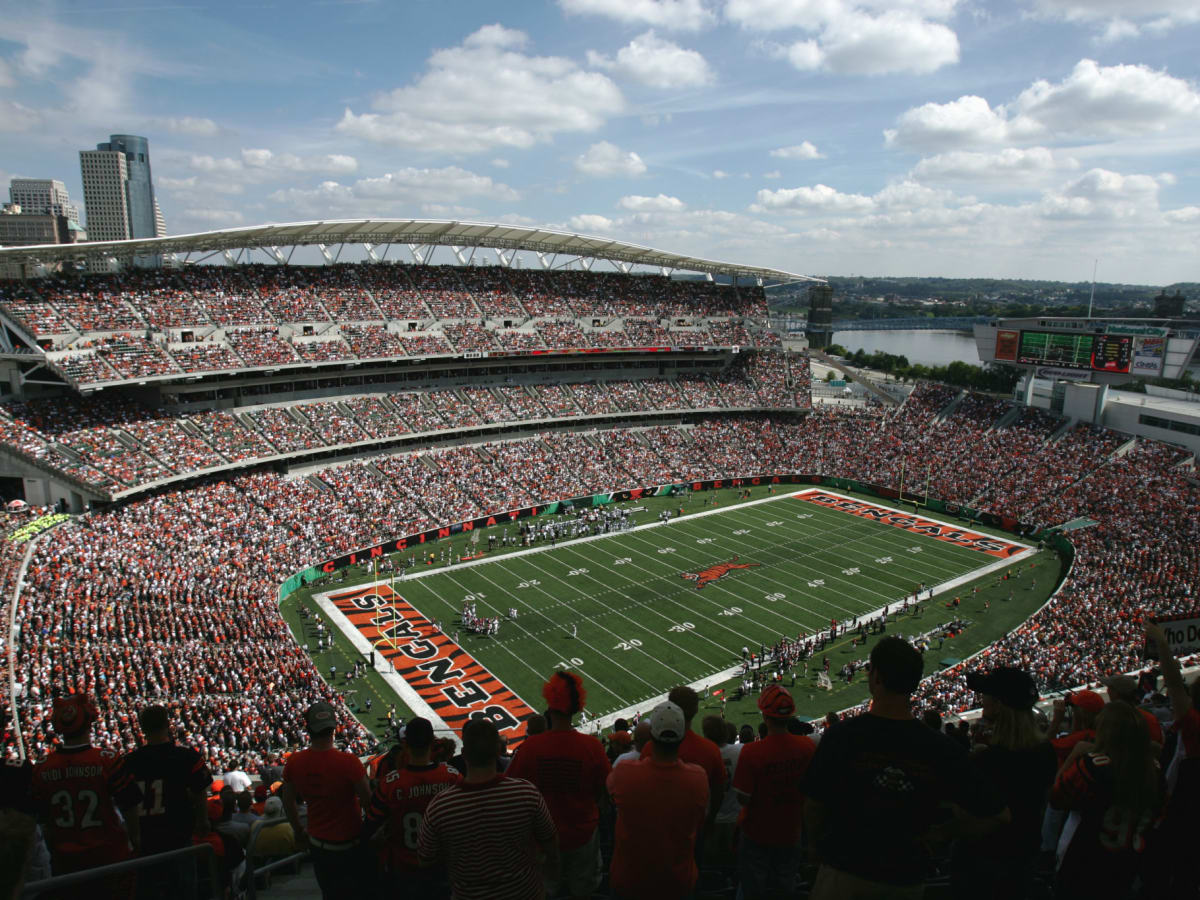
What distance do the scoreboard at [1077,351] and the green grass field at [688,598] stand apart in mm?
14536

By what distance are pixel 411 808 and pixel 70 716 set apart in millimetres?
2238

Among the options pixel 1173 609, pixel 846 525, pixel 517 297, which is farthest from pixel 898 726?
pixel 517 297

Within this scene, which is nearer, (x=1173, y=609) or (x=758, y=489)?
(x=1173, y=609)

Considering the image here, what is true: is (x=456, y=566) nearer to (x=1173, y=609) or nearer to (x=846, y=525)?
(x=846, y=525)

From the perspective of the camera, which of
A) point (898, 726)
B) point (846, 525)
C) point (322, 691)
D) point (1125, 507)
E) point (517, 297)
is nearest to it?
point (898, 726)

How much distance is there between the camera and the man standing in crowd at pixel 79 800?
4.59 meters

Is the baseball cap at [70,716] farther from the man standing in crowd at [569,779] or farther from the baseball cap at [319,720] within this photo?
the man standing in crowd at [569,779]

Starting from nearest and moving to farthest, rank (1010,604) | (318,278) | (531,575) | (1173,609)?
1. (1173,609)
2. (1010,604)
3. (531,575)
4. (318,278)

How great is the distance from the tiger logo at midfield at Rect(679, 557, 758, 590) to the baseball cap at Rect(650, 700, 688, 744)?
2796 cm

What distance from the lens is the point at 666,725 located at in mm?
3924

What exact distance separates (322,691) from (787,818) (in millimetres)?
19110

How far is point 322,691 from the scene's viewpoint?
69.3 ft

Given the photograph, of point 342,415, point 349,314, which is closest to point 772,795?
point 342,415

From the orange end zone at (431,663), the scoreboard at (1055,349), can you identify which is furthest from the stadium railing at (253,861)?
the scoreboard at (1055,349)
